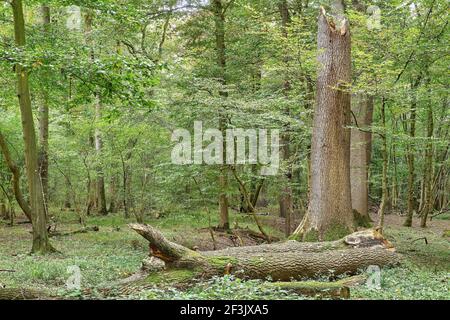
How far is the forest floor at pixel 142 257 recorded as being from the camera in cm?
510

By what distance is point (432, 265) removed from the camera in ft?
29.5

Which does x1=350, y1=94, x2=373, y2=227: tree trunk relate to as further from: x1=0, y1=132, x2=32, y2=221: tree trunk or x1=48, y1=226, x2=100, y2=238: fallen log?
x1=0, y1=132, x2=32, y2=221: tree trunk

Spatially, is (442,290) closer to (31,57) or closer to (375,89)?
(375,89)

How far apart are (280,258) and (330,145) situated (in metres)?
3.26

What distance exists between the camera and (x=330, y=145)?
9070 mm

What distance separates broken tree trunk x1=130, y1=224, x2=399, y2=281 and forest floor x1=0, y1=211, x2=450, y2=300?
1.27 feet

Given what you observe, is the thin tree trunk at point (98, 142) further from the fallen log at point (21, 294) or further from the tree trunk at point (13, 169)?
the fallen log at point (21, 294)

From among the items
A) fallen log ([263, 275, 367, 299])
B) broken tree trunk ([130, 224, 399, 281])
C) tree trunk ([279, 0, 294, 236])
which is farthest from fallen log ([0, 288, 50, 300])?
tree trunk ([279, 0, 294, 236])

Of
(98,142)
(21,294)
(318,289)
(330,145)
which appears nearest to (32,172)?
(21,294)

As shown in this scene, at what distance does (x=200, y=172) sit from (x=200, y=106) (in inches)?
63.6

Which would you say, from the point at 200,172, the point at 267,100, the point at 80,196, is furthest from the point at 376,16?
the point at 80,196

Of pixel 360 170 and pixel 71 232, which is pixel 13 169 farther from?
pixel 360 170

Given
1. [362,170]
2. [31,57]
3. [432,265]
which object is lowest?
[432,265]

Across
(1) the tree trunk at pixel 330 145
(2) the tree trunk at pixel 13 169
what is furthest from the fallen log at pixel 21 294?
(2) the tree trunk at pixel 13 169
